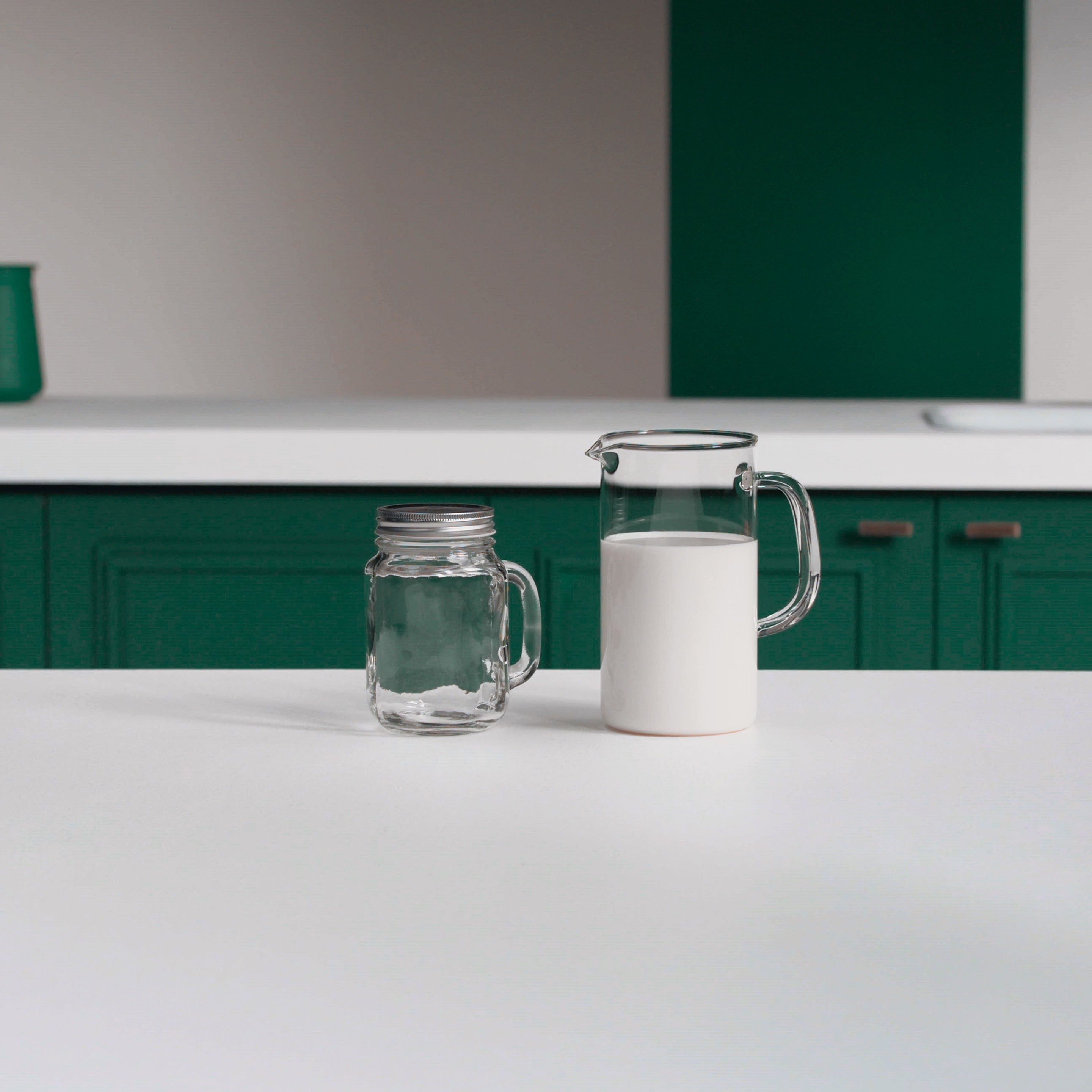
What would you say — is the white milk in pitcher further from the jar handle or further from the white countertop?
the white countertop

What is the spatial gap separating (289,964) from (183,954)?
0.04 meters

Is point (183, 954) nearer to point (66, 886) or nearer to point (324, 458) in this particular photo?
point (66, 886)

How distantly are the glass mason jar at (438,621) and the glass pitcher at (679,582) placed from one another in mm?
50

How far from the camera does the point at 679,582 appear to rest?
0.68m

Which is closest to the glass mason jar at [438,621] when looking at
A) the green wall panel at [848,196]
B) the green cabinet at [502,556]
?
the green cabinet at [502,556]

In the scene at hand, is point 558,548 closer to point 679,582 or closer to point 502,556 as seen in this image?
point 502,556

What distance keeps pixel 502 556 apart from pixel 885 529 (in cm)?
51

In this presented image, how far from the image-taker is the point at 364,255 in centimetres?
417

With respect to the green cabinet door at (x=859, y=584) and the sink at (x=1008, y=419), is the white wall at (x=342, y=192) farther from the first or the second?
the green cabinet door at (x=859, y=584)

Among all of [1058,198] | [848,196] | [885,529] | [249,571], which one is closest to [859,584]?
[885,529]

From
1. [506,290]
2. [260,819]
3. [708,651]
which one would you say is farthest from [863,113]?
[260,819]

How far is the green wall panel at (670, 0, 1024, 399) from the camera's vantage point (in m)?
2.76

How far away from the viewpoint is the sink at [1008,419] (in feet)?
6.01

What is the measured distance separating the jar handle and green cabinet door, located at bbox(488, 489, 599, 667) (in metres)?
1.03
